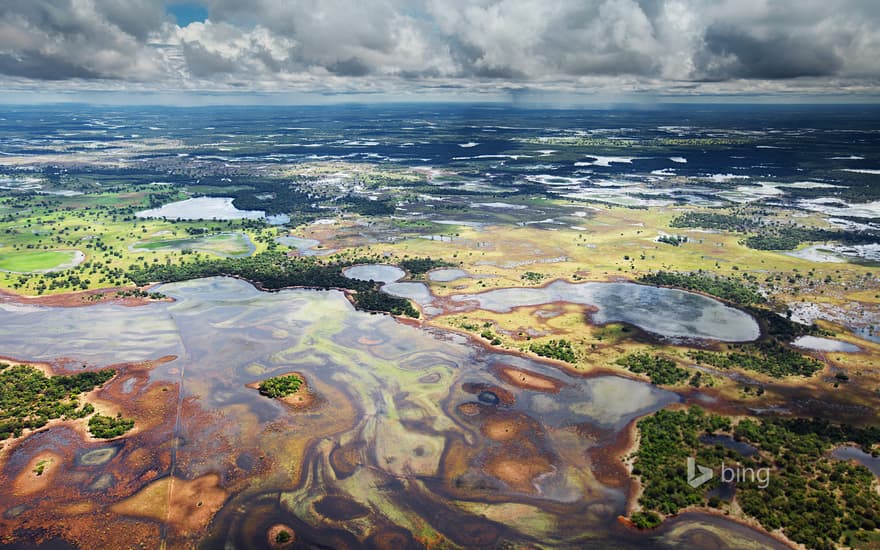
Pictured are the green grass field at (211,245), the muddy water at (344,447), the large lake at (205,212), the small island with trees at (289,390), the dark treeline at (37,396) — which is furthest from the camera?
the large lake at (205,212)

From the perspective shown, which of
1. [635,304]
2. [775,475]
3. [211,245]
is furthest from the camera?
[211,245]

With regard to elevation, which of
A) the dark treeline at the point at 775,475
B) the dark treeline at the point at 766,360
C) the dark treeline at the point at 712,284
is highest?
the dark treeline at the point at 712,284

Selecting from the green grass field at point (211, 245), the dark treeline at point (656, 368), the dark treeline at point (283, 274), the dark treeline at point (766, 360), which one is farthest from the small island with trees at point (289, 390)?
the green grass field at point (211, 245)

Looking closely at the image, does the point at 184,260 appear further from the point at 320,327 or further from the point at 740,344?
the point at 740,344

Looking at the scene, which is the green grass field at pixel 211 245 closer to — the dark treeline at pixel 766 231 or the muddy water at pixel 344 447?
the muddy water at pixel 344 447

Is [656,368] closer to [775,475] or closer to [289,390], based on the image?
[775,475]

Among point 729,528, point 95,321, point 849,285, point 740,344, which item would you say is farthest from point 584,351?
point 95,321

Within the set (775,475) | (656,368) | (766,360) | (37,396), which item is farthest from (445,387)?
(37,396)

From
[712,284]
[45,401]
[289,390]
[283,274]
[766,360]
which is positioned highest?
[712,284]
